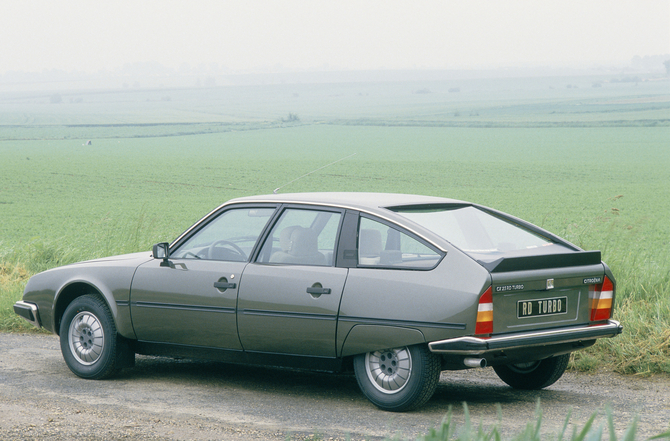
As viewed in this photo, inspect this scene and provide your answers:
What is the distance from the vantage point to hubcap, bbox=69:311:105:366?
7.41 metres

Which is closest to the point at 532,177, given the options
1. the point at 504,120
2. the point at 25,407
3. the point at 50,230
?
the point at 50,230

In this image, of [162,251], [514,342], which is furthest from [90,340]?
[514,342]

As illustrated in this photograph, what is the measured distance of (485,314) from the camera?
568cm

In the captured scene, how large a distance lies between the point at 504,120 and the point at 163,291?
270ft

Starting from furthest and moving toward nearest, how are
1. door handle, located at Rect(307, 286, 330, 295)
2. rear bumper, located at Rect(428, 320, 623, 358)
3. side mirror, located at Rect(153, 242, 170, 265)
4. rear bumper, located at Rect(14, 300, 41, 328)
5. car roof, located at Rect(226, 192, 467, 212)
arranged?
rear bumper, located at Rect(14, 300, 41, 328)
side mirror, located at Rect(153, 242, 170, 265)
car roof, located at Rect(226, 192, 467, 212)
door handle, located at Rect(307, 286, 330, 295)
rear bumper, located at Rect(428, 320, 623, 358)

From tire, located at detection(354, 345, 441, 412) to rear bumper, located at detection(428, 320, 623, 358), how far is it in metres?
0.18

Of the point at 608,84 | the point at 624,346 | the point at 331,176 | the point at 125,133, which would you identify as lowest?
the point at 624,346

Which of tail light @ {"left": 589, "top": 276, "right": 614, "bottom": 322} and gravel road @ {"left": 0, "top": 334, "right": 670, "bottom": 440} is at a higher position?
tail light @ {"left": 589, "top": 276, "right": 614, "bottom": 322}

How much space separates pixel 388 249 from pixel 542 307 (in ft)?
3.74

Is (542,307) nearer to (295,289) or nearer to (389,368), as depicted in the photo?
(389,368)

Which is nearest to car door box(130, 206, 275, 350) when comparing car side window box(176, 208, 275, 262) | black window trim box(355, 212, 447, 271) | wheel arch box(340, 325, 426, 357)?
car side window box(176, 208, 275, 262)

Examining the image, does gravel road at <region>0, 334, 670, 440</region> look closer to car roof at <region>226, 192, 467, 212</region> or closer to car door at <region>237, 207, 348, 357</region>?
car door at <region>237, 207, 348, 357</region>

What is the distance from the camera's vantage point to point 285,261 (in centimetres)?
662

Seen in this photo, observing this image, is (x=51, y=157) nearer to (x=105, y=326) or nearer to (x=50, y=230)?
(x=50, y=230)
